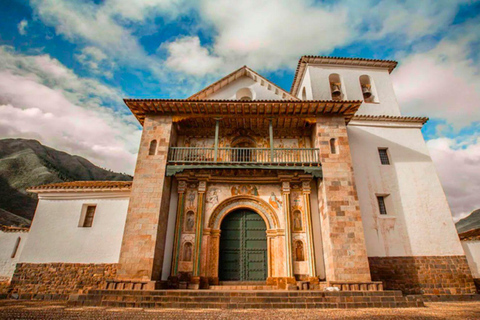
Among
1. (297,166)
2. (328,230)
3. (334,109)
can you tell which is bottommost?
(328,230)

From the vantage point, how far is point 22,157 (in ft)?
121

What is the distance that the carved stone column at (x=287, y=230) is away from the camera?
8.94 meters

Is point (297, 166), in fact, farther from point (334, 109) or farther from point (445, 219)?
point (445, 219)

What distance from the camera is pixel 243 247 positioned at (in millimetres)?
9664

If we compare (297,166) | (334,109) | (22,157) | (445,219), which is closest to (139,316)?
(297,166)

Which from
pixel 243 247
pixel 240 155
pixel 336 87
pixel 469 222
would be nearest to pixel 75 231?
pixel 243 247

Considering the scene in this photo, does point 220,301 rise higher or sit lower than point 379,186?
lower

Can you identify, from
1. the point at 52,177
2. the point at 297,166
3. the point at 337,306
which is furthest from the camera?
the point at 52,177

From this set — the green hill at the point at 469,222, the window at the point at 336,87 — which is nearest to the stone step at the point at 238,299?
the window at the point at 336,87

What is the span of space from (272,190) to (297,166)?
135 centimetres

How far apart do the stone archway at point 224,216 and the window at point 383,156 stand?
515 centimetres

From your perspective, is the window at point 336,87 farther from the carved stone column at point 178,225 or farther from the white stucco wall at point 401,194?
the carved stone column at point 178,225

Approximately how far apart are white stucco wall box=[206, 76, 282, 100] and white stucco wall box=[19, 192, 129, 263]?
18.5ft

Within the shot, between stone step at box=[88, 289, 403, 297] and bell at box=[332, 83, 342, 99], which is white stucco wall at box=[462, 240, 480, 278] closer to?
stone step at box=[88, 289, 403, 297]
